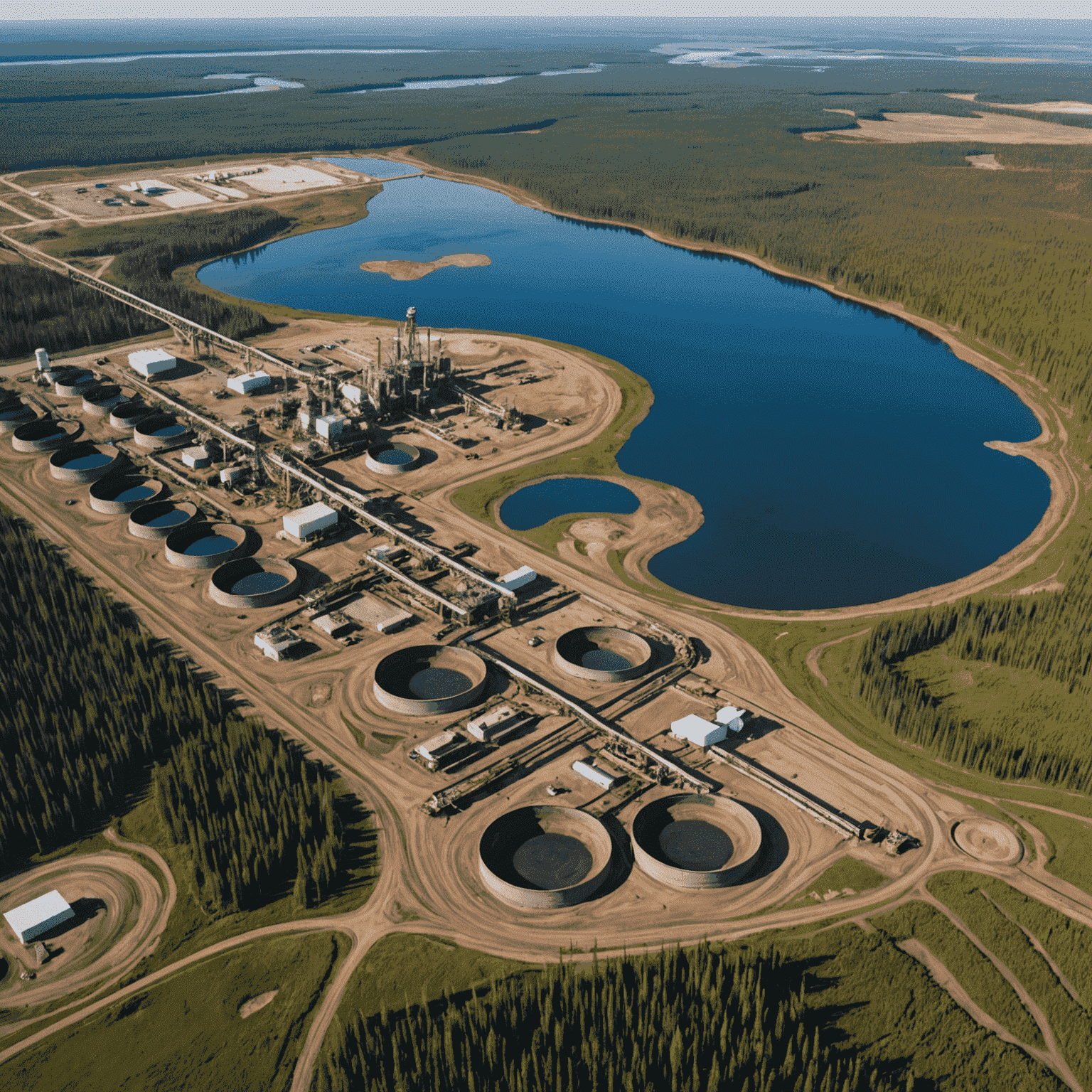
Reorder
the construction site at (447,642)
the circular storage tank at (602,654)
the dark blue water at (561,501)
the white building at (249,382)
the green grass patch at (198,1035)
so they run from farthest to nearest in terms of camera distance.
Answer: the white building at (249,382) < the dark blue water at (561,501) < the circular storage tank at (602,654) < the construction site at (447,642) < the green grass patch at (198,1035)

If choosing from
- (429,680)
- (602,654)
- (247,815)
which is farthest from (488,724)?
(247,815)

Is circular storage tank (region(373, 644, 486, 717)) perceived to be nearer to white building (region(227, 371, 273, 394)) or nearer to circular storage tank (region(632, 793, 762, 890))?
circular storage tank (region(632, 793, 762, 890))

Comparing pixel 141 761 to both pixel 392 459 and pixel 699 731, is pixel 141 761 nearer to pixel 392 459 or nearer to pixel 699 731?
pixel 699 731

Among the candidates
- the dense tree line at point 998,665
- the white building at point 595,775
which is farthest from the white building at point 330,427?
the dense tree line at point 998,665

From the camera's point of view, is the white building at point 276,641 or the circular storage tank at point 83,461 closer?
the white building at point 276,641

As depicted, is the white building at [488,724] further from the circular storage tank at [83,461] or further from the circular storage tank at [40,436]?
the circular storage tank at [40,436]

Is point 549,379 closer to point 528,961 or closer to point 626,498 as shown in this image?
point 626,498

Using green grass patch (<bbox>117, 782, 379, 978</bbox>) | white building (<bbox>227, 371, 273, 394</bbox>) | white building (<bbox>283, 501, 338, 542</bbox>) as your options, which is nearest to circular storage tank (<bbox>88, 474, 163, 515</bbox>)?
white building (<bbox>283, 501, 338, 542</bbox>)

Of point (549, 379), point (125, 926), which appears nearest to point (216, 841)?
point (125, 926)
